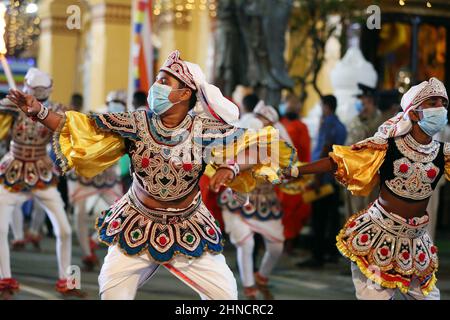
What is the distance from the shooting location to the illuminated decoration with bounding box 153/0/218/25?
757 inches

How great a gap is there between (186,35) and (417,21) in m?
6.14

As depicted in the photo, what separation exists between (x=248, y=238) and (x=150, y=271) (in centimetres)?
413

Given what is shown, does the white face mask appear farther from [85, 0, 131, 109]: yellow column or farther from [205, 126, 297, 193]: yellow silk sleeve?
[85, 0, 131, 109]: yellow column

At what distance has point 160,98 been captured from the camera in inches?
287

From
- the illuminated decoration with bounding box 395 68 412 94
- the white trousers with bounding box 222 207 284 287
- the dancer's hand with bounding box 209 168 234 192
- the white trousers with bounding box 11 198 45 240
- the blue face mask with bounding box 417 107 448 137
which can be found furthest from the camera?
the illuminated decoration with bounding box 395 68 412 94

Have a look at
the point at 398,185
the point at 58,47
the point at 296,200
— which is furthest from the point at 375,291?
the point at 58,47

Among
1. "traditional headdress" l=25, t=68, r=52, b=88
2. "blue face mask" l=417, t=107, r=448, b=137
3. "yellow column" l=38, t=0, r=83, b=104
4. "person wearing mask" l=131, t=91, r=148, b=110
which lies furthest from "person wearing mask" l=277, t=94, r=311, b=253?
"yellow column" l=38, t=0, r=83, b=104

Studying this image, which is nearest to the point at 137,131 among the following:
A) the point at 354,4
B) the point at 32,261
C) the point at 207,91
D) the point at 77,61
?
the point at 207,91

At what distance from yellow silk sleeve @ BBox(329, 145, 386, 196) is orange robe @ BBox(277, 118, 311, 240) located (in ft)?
18.7

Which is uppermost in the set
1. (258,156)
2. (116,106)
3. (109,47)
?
(109,47)

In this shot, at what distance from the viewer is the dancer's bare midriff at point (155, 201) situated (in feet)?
24.0

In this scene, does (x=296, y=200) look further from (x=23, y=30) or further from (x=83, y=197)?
(x=23, y=30)

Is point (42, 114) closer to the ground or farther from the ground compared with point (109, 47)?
closer to the ground

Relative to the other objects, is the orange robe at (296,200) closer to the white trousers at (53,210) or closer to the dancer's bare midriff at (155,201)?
the white trousers at (53,210)
